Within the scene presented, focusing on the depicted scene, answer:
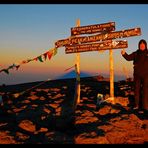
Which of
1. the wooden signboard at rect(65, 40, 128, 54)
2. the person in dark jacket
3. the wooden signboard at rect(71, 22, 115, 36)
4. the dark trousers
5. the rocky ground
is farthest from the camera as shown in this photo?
the wooden signboard at rect(71, 22, 115, 36)

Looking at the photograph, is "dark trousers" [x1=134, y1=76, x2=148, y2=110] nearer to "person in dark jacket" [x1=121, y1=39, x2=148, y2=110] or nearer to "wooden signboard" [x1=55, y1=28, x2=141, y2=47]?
"person in dark jacket" [x1=121, y1=39, x2=148, y2=110]

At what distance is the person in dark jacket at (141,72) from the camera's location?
12.5m

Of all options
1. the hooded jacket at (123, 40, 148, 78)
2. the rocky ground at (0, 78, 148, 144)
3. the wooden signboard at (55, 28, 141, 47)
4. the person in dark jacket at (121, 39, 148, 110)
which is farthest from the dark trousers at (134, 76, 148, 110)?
the wooden signboard at (55, 28, 141, 47)

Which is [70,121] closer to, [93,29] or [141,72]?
[141,72]

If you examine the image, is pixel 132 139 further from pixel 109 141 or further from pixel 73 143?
pixel 73 143

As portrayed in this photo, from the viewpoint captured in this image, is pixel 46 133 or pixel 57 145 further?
pixel 46 133

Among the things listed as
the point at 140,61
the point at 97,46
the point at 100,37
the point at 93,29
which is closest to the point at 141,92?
the point at 140,61

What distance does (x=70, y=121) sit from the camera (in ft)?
34.4

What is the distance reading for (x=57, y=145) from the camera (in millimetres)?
7938

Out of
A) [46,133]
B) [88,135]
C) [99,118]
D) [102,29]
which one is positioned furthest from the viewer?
[102,29]

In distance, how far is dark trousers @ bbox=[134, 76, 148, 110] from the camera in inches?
502

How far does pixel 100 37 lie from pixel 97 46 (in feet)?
1.17

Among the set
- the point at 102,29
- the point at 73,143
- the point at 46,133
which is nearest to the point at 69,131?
the point at 46,133

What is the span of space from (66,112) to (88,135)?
4073 mm
